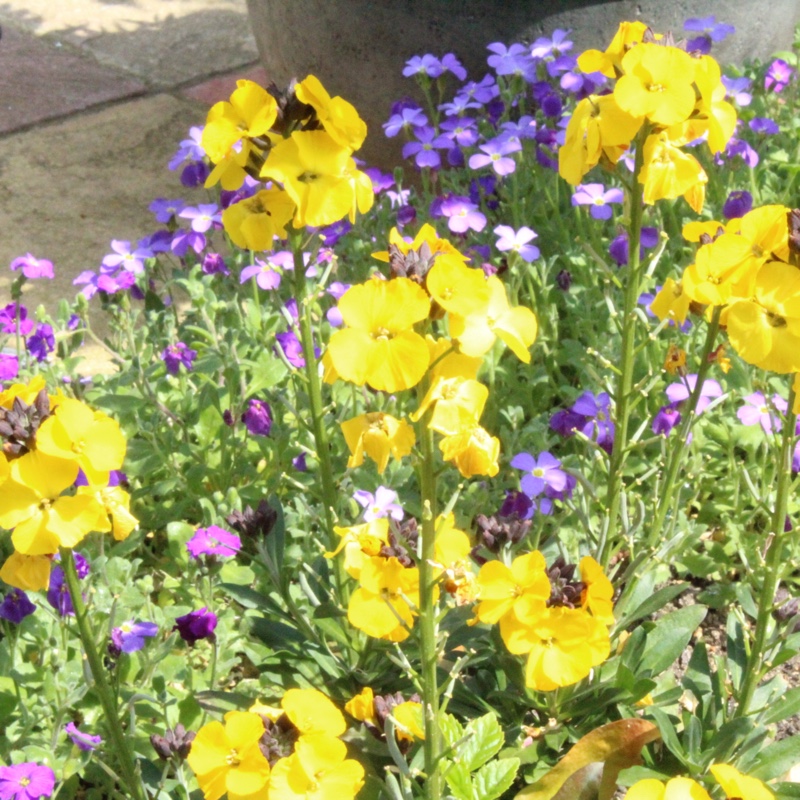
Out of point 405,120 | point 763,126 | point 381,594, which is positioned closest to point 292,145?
point 381,594

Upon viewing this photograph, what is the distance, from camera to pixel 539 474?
2410 millimetres

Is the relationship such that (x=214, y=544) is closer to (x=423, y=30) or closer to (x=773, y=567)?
(x=773, y=567)

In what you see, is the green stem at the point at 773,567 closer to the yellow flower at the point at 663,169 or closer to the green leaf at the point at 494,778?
the yellow flower at the point at 663,169

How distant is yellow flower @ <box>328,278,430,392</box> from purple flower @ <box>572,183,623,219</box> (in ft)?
6.06

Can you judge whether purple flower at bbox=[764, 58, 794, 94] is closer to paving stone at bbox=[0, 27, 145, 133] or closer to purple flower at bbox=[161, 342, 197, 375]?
purple flower at bbox=[161, 342, 197, 375]

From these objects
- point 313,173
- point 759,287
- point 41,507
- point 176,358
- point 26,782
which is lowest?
point 26,782

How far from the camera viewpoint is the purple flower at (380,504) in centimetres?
227

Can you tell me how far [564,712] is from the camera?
2070 millimetres

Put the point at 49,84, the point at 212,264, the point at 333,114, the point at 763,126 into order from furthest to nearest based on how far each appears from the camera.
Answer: the point at 49,84 < the point at 763,126 < the point at 212,264 < the point at 333,114

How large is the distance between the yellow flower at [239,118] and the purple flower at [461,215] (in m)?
1.49

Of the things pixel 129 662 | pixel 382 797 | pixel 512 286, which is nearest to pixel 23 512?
pixel 382 797

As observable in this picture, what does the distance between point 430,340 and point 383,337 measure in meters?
0.07

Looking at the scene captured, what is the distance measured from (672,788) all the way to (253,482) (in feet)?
5.33

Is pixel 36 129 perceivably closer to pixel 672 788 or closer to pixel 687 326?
pixel 687 326
